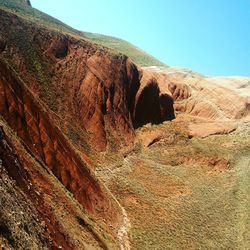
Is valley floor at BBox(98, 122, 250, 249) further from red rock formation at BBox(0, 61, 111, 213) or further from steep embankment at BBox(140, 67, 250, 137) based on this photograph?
red rock formation at BBox(0, 61, 111, 213)

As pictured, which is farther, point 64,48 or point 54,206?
point 64,48

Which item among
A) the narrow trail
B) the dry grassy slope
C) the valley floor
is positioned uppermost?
the dry grassy slope

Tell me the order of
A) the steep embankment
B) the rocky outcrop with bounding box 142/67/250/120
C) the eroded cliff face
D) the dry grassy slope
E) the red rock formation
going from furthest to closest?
the rocky outcrop with bounding box 142/67/250/120 → the steep embankment → the eroded cliff face → the red rock formation → the dry grassy slope

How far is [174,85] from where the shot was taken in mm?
68688

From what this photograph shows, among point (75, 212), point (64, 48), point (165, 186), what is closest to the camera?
point (75, 212)

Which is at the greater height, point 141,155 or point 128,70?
point 128,70

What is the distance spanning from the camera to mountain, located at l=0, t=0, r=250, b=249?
23266 millimetres

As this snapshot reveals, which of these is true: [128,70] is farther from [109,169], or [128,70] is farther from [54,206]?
[54,206]

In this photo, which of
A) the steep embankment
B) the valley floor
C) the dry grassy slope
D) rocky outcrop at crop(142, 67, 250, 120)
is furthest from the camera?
rocky outcrop at crop(142, 67, 250, 120)

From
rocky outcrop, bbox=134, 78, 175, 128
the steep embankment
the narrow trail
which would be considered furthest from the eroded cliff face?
the narrow trail

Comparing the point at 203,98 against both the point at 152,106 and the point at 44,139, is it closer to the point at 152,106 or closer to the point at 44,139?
the point at 152,106

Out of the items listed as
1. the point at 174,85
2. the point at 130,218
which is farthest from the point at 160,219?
the point at 174,85

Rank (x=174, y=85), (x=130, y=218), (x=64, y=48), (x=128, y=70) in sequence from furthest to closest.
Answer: (x=174, y=85) → (x=128, y=70) → (x=64, y=48) → (x=130, y=218)

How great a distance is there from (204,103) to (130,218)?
33.1 meters
